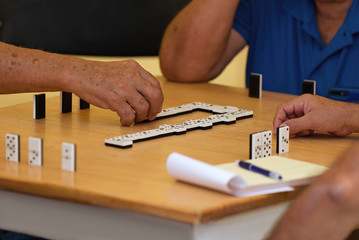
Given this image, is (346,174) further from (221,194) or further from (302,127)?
(302,127)

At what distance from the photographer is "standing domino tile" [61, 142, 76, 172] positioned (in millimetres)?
1078

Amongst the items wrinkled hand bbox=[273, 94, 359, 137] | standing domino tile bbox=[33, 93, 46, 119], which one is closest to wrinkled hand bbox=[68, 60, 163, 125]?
standing domino tile bbox=[33, 93, 46, 119]

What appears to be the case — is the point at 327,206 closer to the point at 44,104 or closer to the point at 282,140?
the point at 282,140

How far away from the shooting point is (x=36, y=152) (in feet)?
3.66

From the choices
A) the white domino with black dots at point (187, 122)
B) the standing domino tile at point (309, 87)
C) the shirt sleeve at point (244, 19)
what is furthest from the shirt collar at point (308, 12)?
the white domino with black dots at point (187, 122)

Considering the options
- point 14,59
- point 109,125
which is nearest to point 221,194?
point 109,125

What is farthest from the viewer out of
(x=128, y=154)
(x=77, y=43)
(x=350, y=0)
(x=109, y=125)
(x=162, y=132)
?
(x=77, y=43)

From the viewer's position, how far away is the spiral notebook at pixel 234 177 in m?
0.97

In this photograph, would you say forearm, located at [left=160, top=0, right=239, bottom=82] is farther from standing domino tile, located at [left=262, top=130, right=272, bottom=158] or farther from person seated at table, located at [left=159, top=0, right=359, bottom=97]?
standing domino tile, located at [left=262, top=130, right=272, bottom=158]

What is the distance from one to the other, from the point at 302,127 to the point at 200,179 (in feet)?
1.57

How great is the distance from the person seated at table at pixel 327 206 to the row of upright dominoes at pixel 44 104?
2.76ft

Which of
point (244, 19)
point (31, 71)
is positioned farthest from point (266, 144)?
point (244, 19)

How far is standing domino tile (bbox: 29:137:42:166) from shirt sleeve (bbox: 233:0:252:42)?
1368 millimetres

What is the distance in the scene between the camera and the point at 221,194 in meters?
0.97
